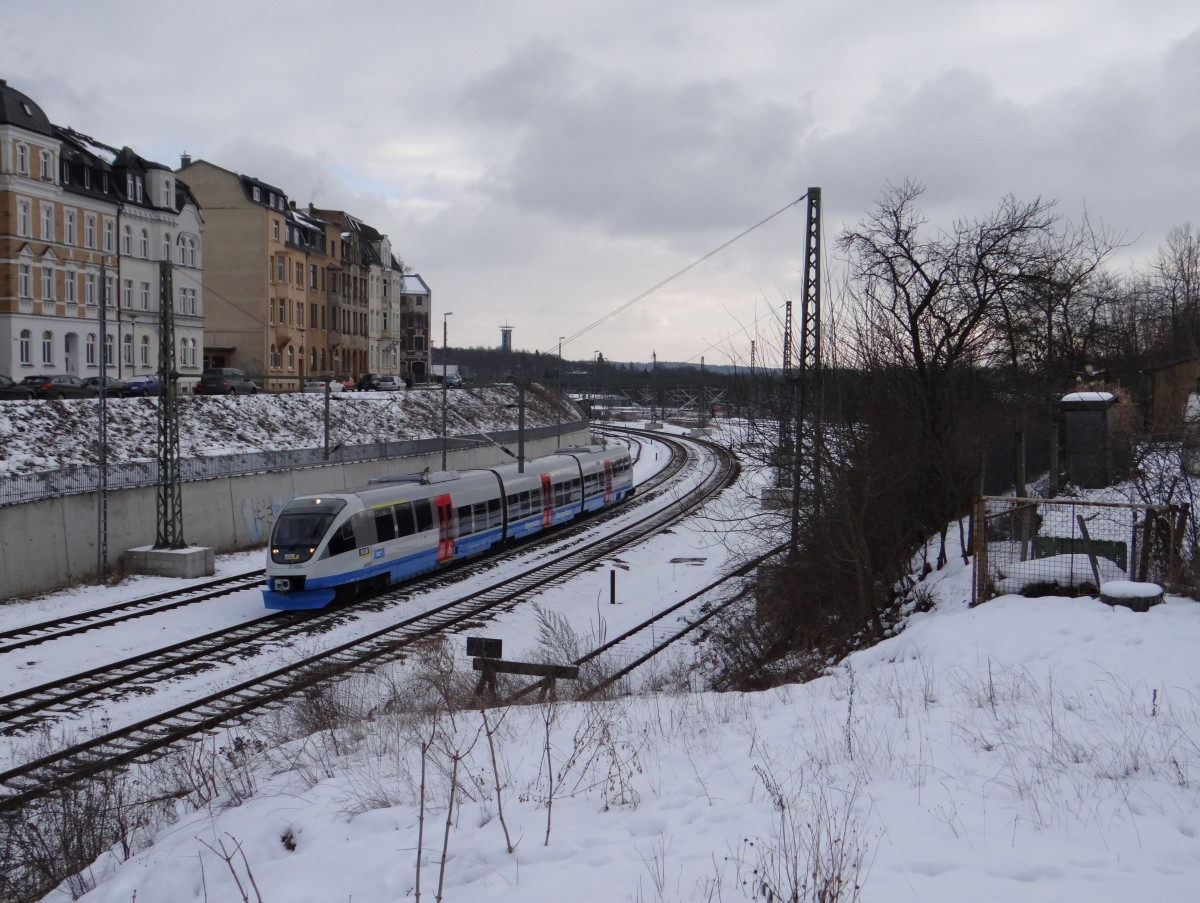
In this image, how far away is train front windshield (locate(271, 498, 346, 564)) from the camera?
69.1 ft

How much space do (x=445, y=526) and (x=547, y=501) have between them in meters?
8.05

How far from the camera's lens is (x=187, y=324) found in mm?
54688

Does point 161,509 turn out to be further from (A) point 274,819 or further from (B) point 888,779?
(B) point 888,779

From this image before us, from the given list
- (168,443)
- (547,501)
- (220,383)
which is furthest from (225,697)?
(220,383)

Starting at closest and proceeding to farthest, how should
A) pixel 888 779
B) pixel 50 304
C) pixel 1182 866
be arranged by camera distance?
pixel 1182 866
pixel 888 779
pixel 50 304

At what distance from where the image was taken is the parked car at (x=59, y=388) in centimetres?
3572

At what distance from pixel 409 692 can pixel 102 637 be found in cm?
813

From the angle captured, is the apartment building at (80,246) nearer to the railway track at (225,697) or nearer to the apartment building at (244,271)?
the apartment building at (244,271)

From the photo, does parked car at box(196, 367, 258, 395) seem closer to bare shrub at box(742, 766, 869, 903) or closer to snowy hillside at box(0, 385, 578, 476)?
snowy hillside at box(0, 385, 578, 476)

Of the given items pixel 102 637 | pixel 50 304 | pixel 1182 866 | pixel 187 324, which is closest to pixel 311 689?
pixel 102 637

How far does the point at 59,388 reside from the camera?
36.2 metres

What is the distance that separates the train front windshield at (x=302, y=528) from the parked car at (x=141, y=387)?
66.1ft

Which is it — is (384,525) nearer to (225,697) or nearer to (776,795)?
(225,697)

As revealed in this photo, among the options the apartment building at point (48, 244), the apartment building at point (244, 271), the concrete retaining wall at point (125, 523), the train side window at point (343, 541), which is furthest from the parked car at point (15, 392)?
the apartment building at point (244, 271)
